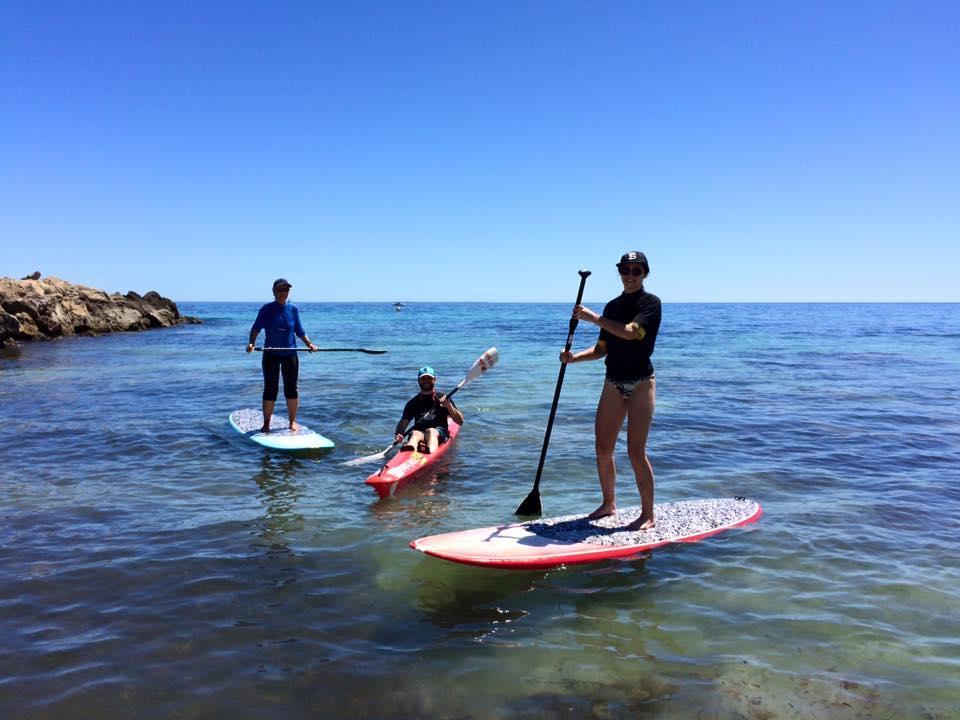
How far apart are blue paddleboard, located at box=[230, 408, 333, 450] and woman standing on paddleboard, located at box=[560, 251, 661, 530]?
17.4 ft

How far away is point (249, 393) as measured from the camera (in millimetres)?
16250

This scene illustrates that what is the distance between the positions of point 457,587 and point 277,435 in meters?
5.91

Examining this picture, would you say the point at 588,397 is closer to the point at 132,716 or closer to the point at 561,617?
the point at 561,617

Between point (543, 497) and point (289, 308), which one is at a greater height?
point (289, 308)

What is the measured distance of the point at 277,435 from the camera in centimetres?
1018

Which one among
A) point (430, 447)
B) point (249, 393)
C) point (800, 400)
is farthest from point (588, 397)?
point (249, 393)

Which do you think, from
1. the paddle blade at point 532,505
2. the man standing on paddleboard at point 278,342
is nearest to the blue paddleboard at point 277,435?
the man standing on paddleboard at point 278,342

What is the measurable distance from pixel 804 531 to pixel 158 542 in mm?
6395

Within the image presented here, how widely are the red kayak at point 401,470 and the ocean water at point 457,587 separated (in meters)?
0.19

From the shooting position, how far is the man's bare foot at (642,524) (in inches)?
237

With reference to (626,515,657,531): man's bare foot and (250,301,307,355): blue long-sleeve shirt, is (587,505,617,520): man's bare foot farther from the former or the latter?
(250,301,307,355): blue long-sleeve shirt

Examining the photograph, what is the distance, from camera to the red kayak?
7586 millimetres

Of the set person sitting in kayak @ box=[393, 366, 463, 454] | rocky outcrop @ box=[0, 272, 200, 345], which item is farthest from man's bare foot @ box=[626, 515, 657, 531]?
rocky outcrop @ box=[0, 272, 200, 345]

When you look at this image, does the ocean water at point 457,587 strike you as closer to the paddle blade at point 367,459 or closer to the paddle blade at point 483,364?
the paddle blade at point 367,459
